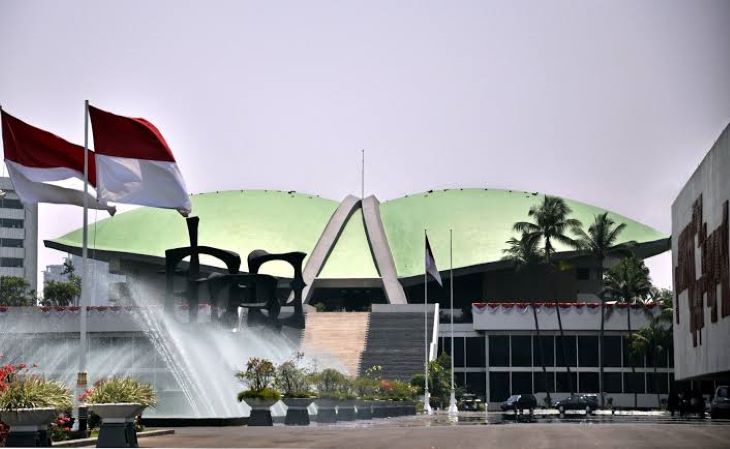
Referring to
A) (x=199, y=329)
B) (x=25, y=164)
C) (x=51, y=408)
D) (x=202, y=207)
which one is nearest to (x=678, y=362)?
(x=199, y=329)

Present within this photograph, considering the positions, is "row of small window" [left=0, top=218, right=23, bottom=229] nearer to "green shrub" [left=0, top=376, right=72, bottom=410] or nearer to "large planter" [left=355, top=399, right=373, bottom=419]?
"large planter" [left=355, top=399, right=373, bottom=419]

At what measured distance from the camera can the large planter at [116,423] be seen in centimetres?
2402

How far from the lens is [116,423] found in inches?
960

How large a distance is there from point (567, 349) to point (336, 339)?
1648 cm

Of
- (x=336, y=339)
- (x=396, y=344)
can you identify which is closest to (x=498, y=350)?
(x=396, y=344)

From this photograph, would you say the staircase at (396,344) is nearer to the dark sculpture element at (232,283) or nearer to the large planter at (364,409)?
the dark sculpture element at (232,283)

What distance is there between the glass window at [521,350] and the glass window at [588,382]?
381 centimetres

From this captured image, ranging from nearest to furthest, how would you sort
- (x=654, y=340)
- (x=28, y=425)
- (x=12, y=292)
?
(x=28, y=425) < (x=654, y=340) < (x=12, y=292)

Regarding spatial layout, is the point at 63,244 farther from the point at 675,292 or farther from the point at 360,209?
the point at 675,292

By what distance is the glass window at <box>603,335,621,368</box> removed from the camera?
89.7 m

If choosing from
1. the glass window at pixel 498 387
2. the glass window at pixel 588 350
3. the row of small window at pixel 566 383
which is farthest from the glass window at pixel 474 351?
the glass window at pixel 588 350

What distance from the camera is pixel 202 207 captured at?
11744cm

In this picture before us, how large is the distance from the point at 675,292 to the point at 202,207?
67.1m

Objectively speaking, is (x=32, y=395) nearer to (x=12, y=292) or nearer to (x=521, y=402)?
(x=521, y=402)
